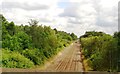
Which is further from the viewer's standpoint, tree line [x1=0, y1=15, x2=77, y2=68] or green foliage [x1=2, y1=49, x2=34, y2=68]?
tree line [x1=0, y1=15, x2=77, y2=68]

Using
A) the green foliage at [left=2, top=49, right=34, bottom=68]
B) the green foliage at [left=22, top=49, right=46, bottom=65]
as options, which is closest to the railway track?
the green foliage at [left=22, top=49, right=46, bottom=65]

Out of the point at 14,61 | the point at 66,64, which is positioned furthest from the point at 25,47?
the point at 14,61

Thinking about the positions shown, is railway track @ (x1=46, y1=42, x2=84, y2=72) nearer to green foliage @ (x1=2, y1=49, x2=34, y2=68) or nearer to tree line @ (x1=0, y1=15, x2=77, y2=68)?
tree line @ (x1=0, y1=15, x2=77, y2=68)

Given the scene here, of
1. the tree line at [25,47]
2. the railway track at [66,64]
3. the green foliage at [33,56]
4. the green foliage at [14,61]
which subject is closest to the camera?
the green foliage at [14,61]

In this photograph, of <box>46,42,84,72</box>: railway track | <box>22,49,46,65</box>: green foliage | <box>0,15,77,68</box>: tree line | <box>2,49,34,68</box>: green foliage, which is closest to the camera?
<box>2,49,34,68</box>: green foliage

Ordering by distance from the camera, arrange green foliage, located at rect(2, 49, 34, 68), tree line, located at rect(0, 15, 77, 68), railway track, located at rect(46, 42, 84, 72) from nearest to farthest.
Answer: green foliage, located at rect(2, 49, 34, 68)
tree line, located at rect(0, 15, 77, 68)
railway track, located at rect(46, 42, 84, 72)

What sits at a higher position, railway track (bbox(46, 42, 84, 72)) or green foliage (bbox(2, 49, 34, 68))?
green foliage (bbox(2, 49, 34, 68))

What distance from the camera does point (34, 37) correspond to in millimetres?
34719

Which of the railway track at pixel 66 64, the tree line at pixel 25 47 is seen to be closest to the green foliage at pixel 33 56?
the tree line at pixel 25 47

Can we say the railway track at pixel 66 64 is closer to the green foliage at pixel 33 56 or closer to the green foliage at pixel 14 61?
the green foliage at pixel 33 56

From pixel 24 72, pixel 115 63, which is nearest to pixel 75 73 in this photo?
pixel 24 72

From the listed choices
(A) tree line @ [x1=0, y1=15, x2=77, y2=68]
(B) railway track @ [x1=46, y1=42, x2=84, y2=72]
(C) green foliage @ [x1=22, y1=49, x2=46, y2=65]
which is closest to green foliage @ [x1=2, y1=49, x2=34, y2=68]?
(A) tree line @ [x1=0, y1=15, x2=77, y2=68]

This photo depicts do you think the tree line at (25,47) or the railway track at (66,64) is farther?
the railway track at (66,64)

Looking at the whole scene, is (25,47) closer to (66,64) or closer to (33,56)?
(33,56)
